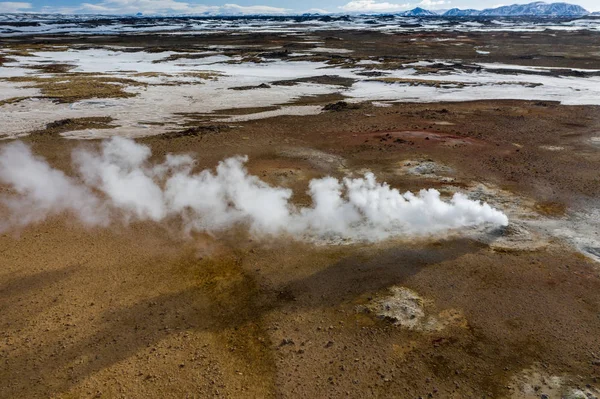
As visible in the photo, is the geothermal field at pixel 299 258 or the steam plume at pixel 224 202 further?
the steam plume at pixel 224 202

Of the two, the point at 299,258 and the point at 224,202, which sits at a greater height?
the point at 224,202

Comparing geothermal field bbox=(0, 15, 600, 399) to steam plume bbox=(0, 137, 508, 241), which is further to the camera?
steam plume bbox=(0, 137, 508, 241)

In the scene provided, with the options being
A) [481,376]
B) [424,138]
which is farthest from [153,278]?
[424,138]

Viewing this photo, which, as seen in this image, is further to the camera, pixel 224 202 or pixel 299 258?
pixel 224 202

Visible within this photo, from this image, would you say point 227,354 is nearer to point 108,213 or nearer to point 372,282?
point 372,282
